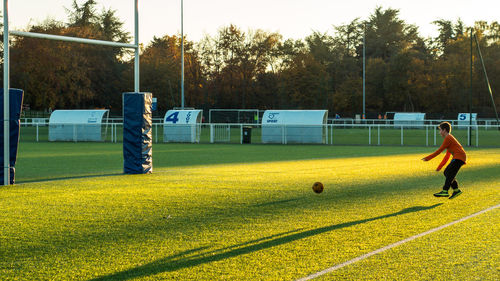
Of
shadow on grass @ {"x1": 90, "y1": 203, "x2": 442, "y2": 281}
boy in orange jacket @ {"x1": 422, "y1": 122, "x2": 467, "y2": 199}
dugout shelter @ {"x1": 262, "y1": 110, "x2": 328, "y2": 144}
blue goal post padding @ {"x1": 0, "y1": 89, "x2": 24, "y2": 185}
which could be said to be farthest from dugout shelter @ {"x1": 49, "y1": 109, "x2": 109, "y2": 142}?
shadow on grass @ {"x1": 90, "y1": 203, "x2": 442, "y2": 281}

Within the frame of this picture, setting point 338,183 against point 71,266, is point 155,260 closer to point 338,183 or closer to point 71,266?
point 71,266

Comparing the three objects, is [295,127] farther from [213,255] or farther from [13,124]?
[213,255]

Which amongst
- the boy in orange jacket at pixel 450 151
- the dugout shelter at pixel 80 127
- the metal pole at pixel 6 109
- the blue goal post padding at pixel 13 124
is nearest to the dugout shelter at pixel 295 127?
the dugout shelter at pixel 80 127

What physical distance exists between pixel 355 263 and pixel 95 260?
103 inches

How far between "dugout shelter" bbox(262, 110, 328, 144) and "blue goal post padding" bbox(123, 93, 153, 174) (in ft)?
59.5

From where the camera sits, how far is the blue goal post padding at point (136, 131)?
15.0m

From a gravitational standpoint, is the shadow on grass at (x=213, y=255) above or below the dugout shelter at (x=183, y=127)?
below

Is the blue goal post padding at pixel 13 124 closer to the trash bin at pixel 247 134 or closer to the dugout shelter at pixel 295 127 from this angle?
the trash bin at pixel 247 134

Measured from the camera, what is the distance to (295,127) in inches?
1312

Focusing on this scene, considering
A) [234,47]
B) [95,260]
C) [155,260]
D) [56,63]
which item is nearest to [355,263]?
[155,260]

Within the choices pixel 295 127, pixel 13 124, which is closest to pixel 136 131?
pixel 13 124

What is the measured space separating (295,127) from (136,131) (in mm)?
19061

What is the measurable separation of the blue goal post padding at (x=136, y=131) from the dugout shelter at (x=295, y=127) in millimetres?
18144

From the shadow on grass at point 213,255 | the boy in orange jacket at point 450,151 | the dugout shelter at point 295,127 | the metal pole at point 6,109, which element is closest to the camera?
the shadow on grass at point 213,255
